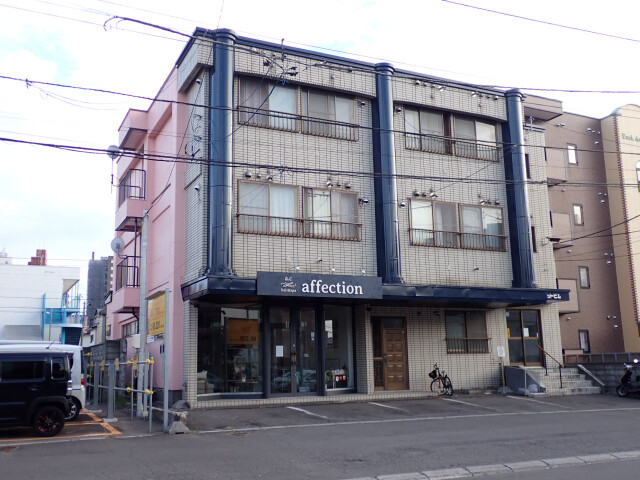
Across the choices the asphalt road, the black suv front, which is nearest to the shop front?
the asphalt road

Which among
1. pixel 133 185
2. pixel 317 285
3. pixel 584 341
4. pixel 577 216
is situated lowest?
pixel 584 341

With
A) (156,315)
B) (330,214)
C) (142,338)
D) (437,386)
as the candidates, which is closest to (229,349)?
(156,315)

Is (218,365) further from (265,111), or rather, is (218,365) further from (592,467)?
(592,467)

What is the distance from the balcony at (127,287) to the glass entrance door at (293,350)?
22.2ft

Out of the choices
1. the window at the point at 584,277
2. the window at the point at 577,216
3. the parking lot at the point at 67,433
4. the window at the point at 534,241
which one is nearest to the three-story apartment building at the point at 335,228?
the window at the point at 534,241

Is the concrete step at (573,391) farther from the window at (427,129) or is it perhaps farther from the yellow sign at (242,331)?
the yellow sign at (242,331)

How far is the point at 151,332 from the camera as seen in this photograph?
Result: 2194 centimetres

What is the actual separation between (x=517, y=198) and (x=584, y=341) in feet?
40.3

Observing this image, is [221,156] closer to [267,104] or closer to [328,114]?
[267,104]

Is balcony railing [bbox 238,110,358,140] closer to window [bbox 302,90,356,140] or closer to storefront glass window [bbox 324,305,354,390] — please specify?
window [bbox 302,90,356,140]

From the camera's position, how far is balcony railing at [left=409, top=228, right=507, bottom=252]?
74.8ft

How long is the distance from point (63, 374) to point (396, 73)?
49.9 feet

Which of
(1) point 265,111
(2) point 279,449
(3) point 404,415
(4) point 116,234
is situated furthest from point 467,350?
(4) point 116,234

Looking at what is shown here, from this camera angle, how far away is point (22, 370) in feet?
48.2
